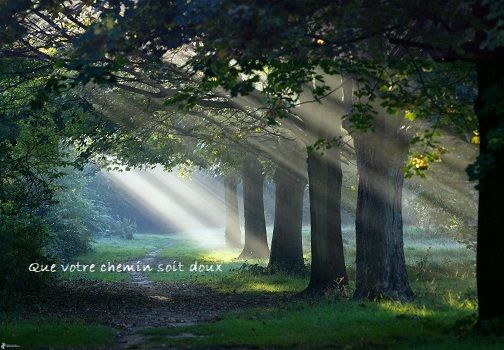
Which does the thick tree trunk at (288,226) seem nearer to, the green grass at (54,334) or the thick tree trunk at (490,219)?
the green grass at (54,334)

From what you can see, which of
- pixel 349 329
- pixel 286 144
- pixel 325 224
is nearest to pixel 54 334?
pixel 349 329

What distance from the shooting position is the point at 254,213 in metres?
41.6

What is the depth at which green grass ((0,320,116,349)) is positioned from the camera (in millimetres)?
12148

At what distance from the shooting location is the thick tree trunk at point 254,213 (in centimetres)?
4131

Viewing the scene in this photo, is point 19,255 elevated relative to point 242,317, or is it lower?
elevated

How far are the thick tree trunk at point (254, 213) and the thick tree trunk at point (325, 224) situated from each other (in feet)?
58.8

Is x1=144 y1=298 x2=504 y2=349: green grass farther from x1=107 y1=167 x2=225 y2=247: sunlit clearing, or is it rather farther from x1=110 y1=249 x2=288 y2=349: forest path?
x1=107 y1=167 x2=225 y2=247: sunlit clearing

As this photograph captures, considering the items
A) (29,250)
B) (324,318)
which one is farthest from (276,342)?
(29,250)

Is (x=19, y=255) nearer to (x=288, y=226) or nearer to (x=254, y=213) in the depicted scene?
(x=288, y=226)

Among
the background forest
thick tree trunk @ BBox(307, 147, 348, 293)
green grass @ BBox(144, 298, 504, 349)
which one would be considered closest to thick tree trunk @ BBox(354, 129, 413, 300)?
the background forest

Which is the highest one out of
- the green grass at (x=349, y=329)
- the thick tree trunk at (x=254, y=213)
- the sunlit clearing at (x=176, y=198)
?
the sunlit clearing at (x=176, y=198)

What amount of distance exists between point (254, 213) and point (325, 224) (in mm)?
19518

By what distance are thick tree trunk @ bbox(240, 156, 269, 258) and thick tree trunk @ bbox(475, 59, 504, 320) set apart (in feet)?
95.8

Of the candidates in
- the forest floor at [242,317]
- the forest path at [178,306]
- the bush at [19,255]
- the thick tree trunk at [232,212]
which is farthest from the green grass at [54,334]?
the thick tree trunk at [232,212]
